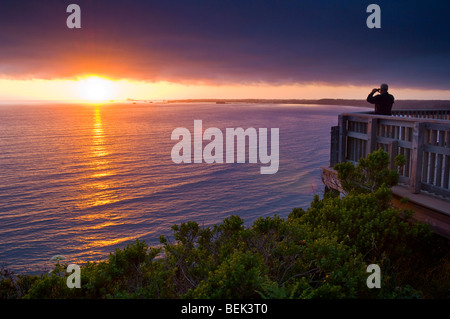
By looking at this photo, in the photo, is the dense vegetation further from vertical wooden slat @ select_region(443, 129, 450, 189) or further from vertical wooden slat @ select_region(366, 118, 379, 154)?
vertical wooden slat @ select_region(366, 118, 379, 154)

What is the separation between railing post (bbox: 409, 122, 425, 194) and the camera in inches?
287

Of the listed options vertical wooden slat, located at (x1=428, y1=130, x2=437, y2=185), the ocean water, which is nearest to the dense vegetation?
vertical wooden slat, located at (x1=428, y1=130, x2=437, y2=185)

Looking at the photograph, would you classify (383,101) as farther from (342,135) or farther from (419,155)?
(419,155)

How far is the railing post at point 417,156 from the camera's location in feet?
23.9

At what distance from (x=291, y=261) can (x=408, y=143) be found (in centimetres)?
460

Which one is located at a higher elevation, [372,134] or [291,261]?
[372,134]

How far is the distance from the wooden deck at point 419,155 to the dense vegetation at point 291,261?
0.54m

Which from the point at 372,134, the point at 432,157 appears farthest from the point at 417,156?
the point at 372,134

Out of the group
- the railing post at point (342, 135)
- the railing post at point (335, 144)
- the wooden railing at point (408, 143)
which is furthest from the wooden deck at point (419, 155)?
the railing post at point (335, 144)

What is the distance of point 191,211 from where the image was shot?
18312mm

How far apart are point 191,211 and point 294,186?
8.52 metres

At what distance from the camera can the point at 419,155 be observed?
24.1 ft
